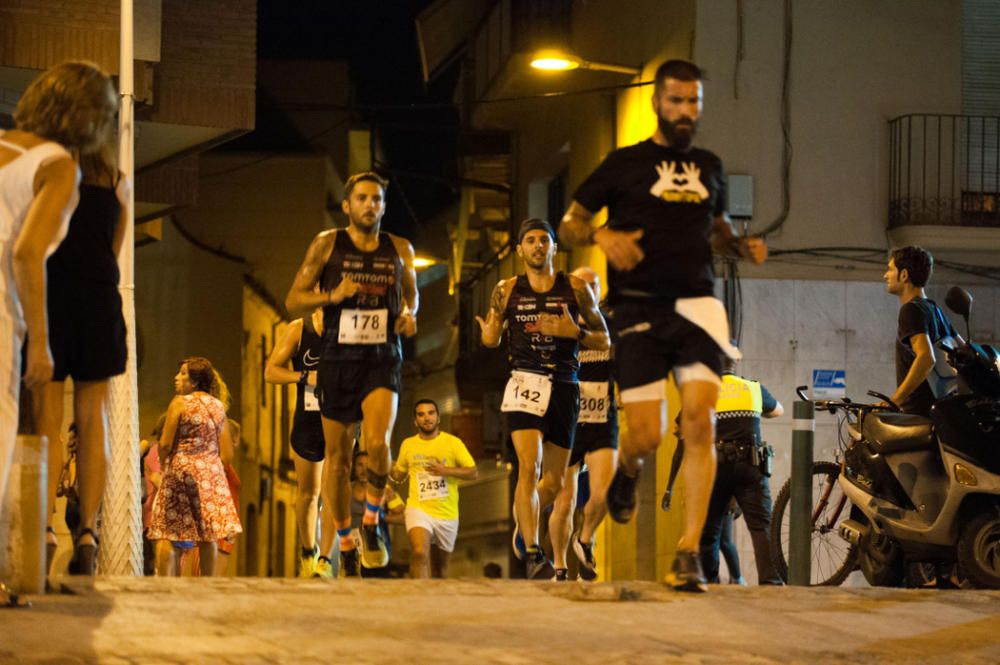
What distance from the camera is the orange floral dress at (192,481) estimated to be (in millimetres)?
14672

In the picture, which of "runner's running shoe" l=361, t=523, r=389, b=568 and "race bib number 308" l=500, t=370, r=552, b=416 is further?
"race bib number 308" l=500, t=370, r=552, b=416

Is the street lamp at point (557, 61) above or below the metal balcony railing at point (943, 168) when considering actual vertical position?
above

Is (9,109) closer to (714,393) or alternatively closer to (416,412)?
(416,412)

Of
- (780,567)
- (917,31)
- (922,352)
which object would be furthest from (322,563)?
(917,31)

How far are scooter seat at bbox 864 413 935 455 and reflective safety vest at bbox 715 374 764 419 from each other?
3.43ft

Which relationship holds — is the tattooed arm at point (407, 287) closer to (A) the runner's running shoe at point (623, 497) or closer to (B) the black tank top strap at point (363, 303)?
(B) the black tank top strap at point (363, 303)

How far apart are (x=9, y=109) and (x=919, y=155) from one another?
1069 cm

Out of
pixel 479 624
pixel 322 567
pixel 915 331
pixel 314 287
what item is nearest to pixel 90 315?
pixel 479 624

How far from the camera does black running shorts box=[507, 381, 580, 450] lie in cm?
1265

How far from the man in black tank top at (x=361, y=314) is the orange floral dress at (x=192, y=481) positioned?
3.60 meters

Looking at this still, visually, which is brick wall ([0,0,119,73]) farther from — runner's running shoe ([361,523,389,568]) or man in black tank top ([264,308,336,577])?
runner's running shoe ([361,523,389,568])

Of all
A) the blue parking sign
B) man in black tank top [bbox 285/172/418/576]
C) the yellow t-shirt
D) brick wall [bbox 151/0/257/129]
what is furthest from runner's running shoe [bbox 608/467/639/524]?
brick wall [bbox 151/0/257/129]

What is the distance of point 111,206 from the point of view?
8.34 m

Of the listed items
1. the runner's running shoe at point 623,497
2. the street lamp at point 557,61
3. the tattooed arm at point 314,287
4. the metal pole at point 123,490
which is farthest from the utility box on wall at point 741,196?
the runner's running shoe at point 623,497
